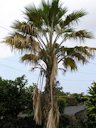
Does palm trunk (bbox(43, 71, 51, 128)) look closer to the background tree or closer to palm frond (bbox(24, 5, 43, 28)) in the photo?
palm frond (bbox(24, 5, 43, 28))

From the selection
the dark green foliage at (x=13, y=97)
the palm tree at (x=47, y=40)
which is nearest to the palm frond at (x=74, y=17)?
the palm tree at (x=47, y=40)

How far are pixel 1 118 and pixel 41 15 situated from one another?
290 inches

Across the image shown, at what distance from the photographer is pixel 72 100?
116ft

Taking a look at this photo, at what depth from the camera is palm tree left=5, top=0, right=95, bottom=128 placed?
17.5 metres

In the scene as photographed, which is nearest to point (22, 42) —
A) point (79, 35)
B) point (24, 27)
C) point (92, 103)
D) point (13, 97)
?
point (24, 27)

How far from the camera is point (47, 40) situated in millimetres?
18047

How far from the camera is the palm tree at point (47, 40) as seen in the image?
17516mm

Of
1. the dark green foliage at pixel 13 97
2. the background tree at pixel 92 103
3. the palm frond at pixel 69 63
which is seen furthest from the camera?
the dark green foliage at pixel 13 97

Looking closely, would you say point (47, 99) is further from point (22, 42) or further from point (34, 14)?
point (34, 14)

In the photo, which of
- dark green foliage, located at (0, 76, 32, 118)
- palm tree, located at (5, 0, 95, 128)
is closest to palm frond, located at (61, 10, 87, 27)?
palm tree, located at (5, 0, 95, 128)

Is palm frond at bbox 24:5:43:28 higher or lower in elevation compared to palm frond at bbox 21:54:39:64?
higher

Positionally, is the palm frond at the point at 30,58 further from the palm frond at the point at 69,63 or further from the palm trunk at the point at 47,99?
the palm frond at the point at 69,63

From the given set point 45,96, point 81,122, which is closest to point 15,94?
point 45,96

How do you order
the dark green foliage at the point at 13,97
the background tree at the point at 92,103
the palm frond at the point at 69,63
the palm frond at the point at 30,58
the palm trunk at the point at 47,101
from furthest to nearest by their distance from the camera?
the dark green foliage at the point at 13,97 < the background tree at the point at 92,103 < the palm frond at the point at 69,63 < the palm frond at the point at 30,58 < the palm trunk at the point at 47,101
